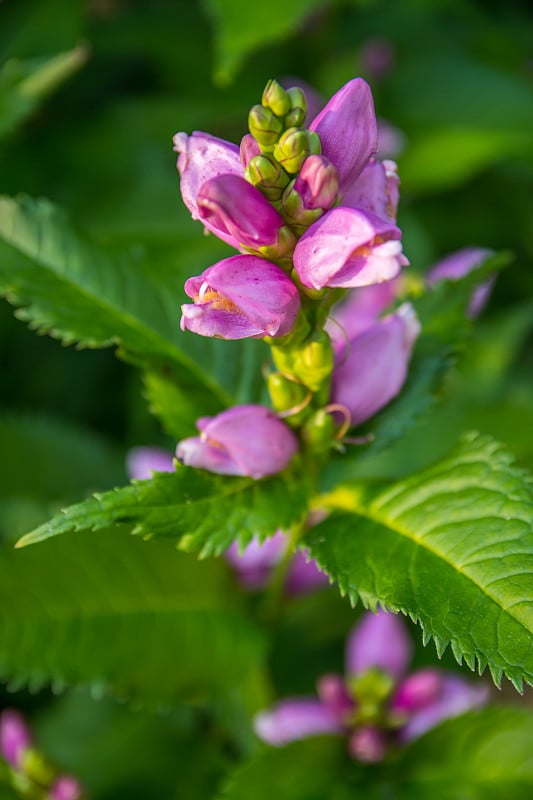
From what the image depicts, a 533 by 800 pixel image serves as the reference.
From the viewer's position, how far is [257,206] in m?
0.73

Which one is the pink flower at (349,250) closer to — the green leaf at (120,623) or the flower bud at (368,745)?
the green leaf at (120,623)

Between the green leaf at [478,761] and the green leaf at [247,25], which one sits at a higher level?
the green leaf at [247,25]

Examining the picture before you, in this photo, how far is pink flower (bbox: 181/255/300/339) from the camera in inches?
29.2

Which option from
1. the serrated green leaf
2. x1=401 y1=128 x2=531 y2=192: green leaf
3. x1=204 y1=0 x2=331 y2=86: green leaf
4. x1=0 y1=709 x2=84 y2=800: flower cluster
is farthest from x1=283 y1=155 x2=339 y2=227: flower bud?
x1=401 y1=128 x2=531 y2=192: green leaf

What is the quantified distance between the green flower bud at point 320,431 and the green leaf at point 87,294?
14 centimetres

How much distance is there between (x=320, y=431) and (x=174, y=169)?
4.35ft

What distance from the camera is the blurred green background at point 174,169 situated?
157 centimetres

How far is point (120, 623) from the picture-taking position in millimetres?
1209

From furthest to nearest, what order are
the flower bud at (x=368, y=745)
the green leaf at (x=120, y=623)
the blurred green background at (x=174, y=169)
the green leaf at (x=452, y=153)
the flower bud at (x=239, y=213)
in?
the green leaf at (x=452, y=153) < the blurred green background at (x=174, y=169) < the flower bud at (x=368, y=745) < the green leaf at (x=120, y=623) < the flower bud at (x=239, y=213)

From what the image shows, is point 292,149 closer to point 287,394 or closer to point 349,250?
point 349,250

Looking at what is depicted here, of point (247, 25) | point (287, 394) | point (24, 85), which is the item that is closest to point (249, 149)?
point (287, 394)

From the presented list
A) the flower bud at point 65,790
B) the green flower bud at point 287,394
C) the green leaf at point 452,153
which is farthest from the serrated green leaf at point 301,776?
the green leaf at point 452,153

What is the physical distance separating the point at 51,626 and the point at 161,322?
444 mm

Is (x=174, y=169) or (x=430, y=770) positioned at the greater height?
(x=174, y=169)
